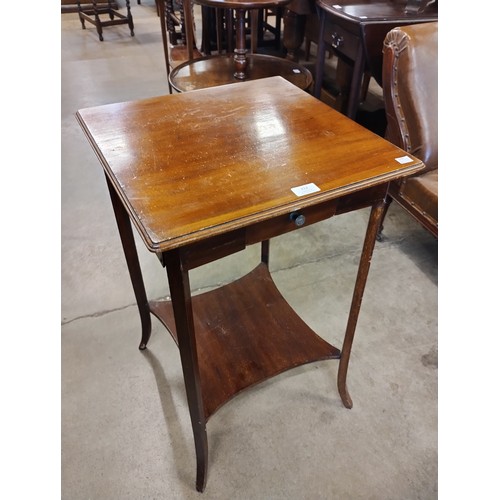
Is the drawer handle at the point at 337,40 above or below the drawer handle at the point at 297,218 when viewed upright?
above

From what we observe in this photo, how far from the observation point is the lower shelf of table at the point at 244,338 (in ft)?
3.82

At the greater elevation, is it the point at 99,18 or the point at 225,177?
the point at 99,18

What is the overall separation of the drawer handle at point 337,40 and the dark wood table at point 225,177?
100 cm

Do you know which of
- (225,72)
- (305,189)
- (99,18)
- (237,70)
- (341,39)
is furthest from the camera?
(99,18)

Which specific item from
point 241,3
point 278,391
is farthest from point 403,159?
point 241,3

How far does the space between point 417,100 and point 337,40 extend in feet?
2.63

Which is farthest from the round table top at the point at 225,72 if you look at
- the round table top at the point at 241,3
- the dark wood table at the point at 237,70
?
the round table top at the point at 241,3

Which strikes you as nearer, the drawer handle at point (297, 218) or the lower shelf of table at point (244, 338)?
the drawer handle at point (297, 218)

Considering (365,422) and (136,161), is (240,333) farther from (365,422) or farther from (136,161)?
(136,161)

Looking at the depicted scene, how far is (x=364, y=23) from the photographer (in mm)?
1636

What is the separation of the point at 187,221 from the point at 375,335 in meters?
1.08

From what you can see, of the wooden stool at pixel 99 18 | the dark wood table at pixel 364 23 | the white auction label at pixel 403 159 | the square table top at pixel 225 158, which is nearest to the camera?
the square table top at pixel 225 158

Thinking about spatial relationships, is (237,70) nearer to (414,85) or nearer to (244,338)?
(414,85)

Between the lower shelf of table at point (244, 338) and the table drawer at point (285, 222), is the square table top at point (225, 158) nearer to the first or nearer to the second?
the table drawer at point (285, 222)
